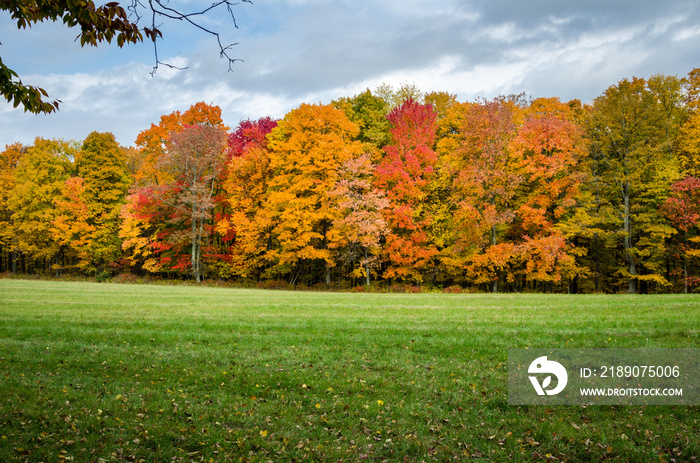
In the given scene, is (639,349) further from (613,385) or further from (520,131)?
(520,131)

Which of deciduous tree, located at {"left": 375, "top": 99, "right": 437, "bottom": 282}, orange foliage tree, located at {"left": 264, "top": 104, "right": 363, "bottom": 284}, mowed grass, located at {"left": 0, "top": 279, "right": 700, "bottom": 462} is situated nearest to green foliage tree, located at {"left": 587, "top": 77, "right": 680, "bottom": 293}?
deciduous tree, located at {"left": 375, "top": 99, "right": 437, "bottom": 282}

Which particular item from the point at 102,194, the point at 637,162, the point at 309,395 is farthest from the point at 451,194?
the point at 102,194

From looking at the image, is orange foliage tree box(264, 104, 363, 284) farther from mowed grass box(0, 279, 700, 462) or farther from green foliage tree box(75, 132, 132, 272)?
mowed grass box(0, 279, 700, 462)

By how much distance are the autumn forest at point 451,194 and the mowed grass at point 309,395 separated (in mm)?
17488

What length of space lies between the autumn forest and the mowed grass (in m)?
17.5

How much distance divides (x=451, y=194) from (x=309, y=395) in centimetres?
2594

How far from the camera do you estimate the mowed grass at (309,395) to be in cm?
Result: 471

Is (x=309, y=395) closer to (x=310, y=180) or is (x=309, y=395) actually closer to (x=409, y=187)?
(x=409, y=187)

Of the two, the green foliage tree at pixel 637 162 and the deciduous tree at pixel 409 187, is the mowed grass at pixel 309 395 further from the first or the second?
the green foliage tree at pixel 637 162

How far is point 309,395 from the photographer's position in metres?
6.36

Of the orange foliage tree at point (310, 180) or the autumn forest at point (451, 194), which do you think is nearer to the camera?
the autumn forest at point (451, 194)

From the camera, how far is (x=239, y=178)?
34781 mm

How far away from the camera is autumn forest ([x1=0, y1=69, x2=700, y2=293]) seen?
27844 millimetres

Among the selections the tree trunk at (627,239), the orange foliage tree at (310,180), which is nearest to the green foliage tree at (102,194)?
the orange foliage tree at (310,180)
